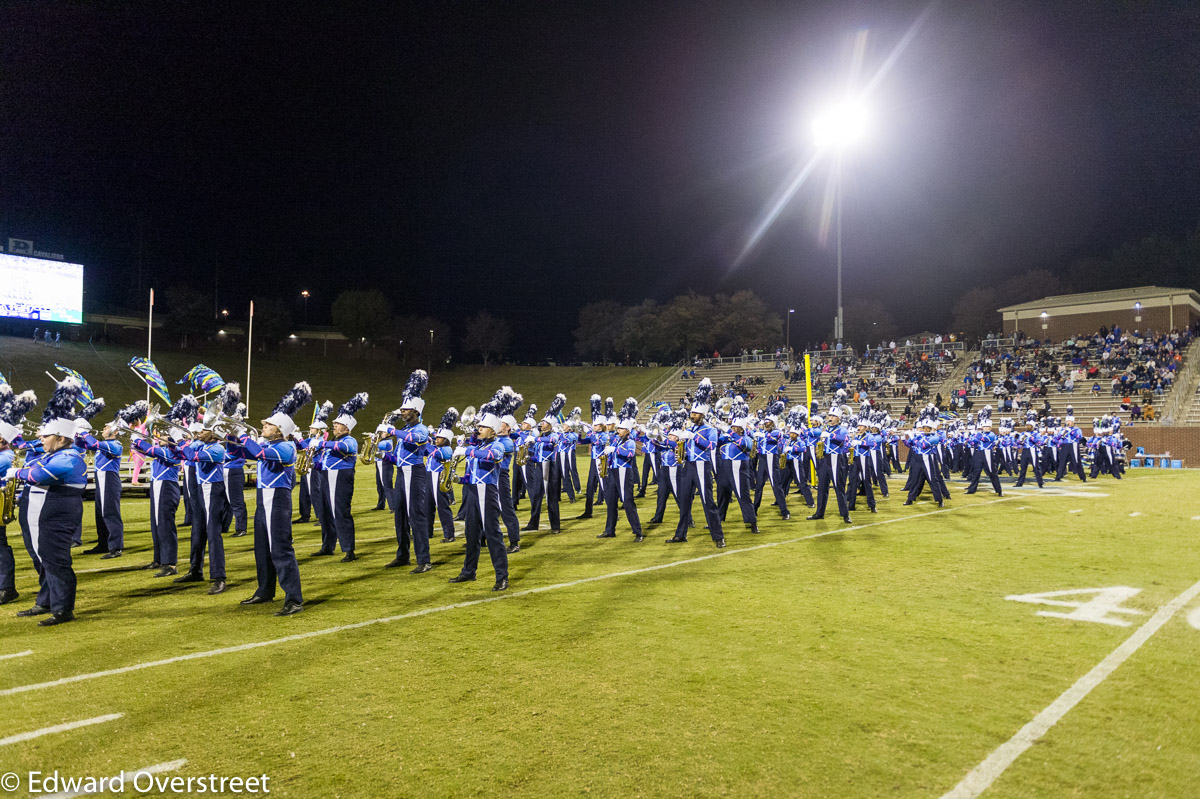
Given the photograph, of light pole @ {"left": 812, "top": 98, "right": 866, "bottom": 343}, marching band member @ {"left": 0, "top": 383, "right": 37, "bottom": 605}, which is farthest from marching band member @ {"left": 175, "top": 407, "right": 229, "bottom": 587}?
light pole @ {"left": 812, "top": 98, "right": 866, "bottom": 343}

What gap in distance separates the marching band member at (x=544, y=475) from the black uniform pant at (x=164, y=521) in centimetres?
517

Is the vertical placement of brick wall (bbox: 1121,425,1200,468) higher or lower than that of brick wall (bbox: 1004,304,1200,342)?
lower

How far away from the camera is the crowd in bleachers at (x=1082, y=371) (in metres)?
29.7

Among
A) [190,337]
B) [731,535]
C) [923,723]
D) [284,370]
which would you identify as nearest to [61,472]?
[923,723]

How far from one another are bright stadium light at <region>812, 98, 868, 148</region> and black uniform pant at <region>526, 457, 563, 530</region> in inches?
864

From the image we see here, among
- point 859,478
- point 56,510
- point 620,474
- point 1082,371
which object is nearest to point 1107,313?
point 1082,371

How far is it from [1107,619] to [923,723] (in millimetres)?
3252

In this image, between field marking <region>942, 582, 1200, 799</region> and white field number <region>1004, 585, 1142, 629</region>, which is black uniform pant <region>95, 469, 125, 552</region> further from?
white field number <region>1004, 585, 1142, 629</region>

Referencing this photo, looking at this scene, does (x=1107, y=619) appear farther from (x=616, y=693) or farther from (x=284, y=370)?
(x=284, y=370)

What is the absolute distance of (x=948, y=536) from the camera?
10.5m

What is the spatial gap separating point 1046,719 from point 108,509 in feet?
35.0

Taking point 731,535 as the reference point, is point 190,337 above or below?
above

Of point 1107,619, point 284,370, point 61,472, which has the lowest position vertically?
point 1107,619

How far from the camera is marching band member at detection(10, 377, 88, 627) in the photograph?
5.91 meters
